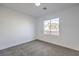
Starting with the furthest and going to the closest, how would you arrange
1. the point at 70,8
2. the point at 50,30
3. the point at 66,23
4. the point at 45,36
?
the point at 45,36
the point at 50,30
the point at 66,23
the point at 70,8

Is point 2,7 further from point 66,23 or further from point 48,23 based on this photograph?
point 66,23

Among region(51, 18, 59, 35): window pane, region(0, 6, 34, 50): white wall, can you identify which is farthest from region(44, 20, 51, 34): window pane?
region(0, 6, 34, 50): white wall

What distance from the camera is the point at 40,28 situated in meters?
5.25

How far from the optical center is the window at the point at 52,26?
409cm

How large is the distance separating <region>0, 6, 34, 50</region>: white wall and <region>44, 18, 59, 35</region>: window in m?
1.32

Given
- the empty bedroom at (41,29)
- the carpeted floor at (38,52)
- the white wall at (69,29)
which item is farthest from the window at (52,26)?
the carpeted floor at (38,52)

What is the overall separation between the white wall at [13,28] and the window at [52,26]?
4.34 ft

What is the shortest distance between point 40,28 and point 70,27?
2.51 metres

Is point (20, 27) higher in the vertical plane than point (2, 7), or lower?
lower

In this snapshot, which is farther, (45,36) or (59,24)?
(45,36)

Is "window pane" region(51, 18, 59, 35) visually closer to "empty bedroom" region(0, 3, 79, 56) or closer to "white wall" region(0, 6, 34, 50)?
"empty bedroom" region(0, 3, 79, 56)

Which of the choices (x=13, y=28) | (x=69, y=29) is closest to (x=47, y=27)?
(x=69, y=29)

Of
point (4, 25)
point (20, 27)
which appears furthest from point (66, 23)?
point (4, 25)

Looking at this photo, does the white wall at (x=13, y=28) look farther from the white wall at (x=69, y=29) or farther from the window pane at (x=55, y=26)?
the white wall at (x=69, y=29)
